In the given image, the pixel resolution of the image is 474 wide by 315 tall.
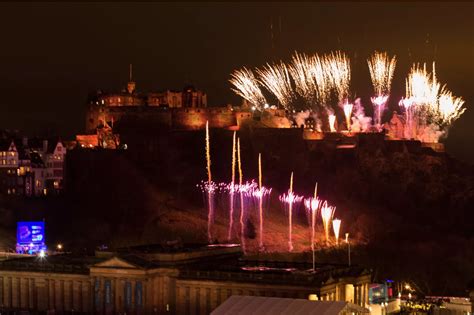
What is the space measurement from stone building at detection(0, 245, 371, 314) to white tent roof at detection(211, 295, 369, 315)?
13935 millimetres

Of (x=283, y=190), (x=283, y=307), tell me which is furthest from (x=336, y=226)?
(x=283, y=307)

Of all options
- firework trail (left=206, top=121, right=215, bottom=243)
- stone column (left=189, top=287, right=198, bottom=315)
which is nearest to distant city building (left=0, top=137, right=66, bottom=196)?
firework trail (left=206, top=121, right=215, bottom=243)

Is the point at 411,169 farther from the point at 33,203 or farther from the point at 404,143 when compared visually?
the point at 33,203

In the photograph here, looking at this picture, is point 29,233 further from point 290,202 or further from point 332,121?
point 332,121

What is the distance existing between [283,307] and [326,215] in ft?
231

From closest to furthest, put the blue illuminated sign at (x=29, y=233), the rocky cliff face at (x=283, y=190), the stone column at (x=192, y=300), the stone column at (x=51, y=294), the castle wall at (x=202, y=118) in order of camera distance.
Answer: the stone column at (x=192, y=300)
the stone column at (x=51, y=294)
the blue illuminated sign at (x=29, y=233)
the rocky cliff face at (x=283, y=190)
the castle wall at (x=202, y=118)

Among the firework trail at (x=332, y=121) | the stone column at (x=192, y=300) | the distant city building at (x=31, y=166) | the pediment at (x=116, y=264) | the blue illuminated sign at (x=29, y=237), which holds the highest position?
the firework trail at (x=332, y=121)

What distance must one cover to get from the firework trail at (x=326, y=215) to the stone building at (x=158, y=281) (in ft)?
117

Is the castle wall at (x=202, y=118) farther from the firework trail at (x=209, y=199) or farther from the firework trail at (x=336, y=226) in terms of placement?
the firework trail at (x=336, y=226)

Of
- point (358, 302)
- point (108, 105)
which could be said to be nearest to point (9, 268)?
point (358, 302)

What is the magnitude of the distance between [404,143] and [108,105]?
4747 cm

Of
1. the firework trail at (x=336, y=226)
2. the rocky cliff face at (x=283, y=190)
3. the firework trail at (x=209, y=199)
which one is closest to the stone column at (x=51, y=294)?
the firework trail at (x=209, y=199)

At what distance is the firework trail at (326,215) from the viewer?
484 feet

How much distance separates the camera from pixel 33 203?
162 m
